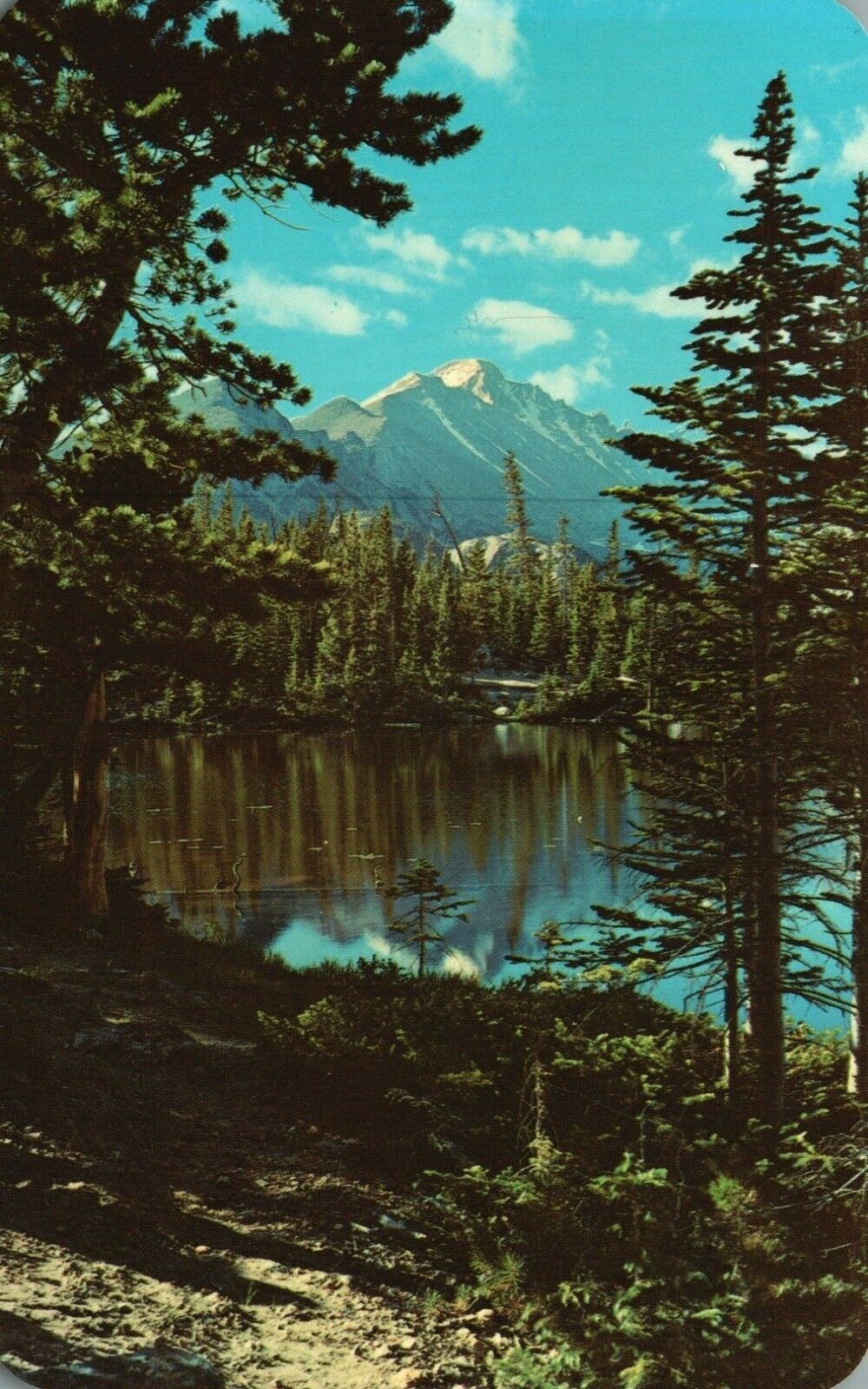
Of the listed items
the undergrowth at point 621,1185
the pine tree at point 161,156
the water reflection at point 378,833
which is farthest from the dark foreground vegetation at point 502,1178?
the pine tree at point 161,156

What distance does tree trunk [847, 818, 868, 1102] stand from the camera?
9.34 feet

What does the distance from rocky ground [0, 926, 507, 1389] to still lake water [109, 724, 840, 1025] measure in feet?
1.99

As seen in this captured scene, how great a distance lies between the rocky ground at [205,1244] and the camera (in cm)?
268

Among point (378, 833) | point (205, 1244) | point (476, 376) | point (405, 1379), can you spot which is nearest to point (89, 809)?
point (378, 833)

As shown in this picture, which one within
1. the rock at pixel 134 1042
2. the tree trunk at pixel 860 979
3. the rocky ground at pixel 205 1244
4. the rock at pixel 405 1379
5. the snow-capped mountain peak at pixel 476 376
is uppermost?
the snow-capped mountain peak at pixel 476 376

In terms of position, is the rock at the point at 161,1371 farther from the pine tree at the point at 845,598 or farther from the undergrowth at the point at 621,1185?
the pine tree at the point at 845,598

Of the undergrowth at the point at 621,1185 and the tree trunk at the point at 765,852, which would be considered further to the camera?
the tree trunk at the point at 765,852

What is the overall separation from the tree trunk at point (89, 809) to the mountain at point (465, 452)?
2.57 meters

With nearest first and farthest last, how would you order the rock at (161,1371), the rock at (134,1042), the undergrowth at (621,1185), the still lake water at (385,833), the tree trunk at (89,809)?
the undergrowth at (621,1185) → the rock at (161,1371) → the still lake water at (385,833) → the rock at (134,1042) → the tree trunk at (89,809)

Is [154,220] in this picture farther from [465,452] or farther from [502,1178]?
[502,1178]

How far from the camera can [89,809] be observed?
5.66 m

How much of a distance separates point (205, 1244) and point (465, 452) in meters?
2.71

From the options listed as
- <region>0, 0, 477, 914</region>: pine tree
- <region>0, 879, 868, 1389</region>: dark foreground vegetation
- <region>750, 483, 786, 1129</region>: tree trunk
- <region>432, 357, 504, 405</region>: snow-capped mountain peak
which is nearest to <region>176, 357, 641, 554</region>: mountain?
<region>432, 357, 504, 405</region>: snow-capped mountain peak

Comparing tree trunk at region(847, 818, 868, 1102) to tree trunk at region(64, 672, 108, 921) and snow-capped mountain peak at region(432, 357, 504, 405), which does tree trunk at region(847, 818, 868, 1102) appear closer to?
snow-capped mountain peak at region(432, 357, 504, 405)
